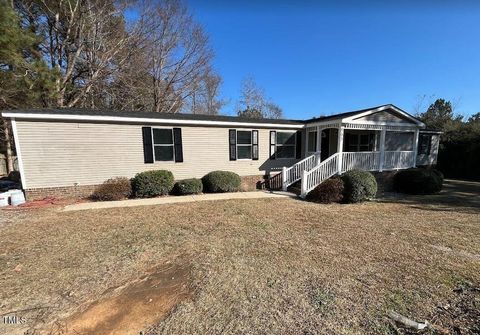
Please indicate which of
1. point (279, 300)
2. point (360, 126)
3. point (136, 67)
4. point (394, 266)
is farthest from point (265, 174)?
point (136, 67)

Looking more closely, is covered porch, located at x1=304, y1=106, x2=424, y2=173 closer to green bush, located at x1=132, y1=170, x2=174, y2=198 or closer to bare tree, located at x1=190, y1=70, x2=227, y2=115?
green bush, located at x1=132, y1=170, x2=174, y2=198

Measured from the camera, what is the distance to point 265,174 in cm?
1192

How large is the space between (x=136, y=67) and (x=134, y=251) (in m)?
17.7

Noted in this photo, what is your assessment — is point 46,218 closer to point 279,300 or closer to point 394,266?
point 279,300

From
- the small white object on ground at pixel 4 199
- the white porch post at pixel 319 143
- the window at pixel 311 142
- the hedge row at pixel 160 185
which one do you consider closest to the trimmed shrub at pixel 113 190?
the hedge row at pixel 160 185

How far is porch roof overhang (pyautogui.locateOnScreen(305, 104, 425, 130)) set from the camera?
10656 mm

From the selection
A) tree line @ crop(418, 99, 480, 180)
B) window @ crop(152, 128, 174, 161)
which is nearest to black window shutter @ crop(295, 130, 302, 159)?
window @ crop(152, 128, 174, 161)

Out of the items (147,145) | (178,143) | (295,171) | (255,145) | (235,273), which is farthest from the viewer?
(255,145)

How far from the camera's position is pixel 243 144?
1141 cm

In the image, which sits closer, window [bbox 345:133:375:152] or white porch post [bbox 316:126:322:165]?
white porch post [bbox 316:126:322:165]

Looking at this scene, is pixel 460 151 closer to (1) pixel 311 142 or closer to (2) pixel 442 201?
(2) pixel 442 201

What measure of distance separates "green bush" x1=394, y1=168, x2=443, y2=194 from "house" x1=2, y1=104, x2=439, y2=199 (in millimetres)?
934

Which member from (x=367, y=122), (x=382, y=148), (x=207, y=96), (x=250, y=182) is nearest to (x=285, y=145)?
(x=250, y=182)

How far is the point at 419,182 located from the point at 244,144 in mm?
8473
